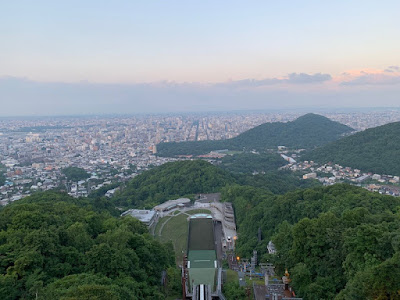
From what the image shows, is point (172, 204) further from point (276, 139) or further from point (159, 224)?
point (276, 139)

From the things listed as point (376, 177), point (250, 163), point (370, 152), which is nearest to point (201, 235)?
point (376, 177)

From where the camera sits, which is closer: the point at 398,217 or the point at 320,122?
the point at 398,217

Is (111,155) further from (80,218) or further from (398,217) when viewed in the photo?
(398,217)

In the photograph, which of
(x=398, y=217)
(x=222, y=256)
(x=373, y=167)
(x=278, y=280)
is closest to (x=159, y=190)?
(x=222, y=256)

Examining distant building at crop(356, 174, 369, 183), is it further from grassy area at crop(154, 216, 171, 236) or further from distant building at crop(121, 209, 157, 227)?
distant building at crop(121, 209, 157, 227)

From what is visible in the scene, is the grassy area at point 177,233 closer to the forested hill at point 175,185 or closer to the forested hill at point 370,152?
the forested hill at point 175,185
